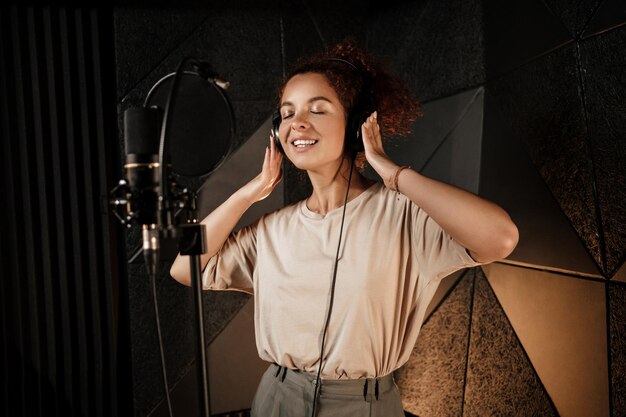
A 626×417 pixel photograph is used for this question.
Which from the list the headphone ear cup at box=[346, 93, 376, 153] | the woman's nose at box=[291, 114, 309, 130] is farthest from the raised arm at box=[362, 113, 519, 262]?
Answer: the woman's nose at box=[291, 114, 309, 130]

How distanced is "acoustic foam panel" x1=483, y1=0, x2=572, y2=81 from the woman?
42cm

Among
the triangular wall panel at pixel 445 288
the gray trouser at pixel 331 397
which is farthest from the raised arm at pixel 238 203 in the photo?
the triangular wall panel at pixel 445 288

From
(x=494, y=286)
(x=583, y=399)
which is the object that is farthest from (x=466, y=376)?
(x=583, y=399)

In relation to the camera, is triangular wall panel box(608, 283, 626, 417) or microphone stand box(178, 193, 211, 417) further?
triangular wall panel box(608, 283, 626, 417)

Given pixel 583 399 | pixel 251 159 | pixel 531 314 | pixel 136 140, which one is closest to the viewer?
pixel 136 140

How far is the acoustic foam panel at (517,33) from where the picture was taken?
154 centimetres

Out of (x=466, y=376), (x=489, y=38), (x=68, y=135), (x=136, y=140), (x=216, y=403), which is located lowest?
(x=216, y=403)

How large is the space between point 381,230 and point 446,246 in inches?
7.4

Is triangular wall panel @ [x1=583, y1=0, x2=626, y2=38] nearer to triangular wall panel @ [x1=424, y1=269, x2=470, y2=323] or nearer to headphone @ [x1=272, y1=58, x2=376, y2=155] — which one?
headphone @ [x1=272, y1=58, x2=376, y2=155]

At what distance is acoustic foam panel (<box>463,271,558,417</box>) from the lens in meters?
1.60

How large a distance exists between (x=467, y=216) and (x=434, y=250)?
0.56 ft

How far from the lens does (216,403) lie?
2.24 m

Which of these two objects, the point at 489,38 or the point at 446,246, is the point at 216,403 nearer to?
the point at 446,246

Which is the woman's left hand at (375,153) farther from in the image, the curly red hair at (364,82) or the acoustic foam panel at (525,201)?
the acoustic foam panel at (525,201)
